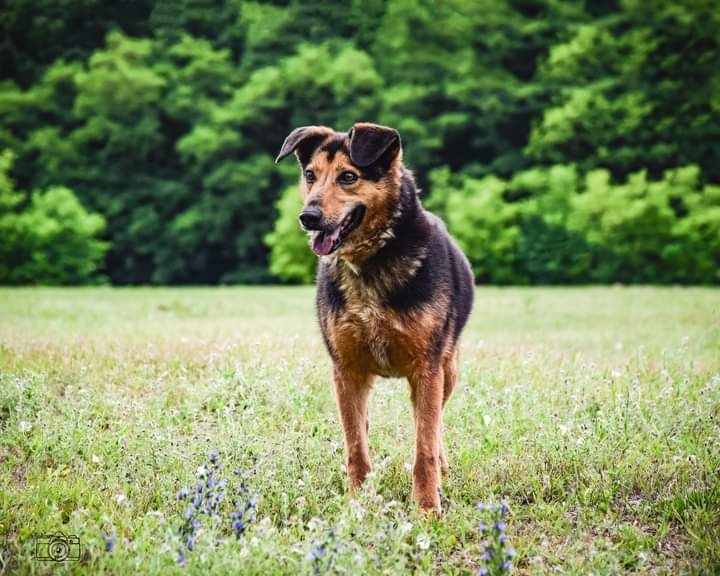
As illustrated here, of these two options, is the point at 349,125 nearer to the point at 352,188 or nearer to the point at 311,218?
the point at 352,188

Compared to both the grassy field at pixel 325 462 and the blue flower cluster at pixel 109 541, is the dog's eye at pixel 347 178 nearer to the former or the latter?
the grassy field at pixel 325 462

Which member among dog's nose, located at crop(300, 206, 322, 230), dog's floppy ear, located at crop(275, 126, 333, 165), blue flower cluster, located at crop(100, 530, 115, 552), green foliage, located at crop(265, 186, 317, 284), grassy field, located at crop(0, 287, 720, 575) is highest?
dog's floppy ear, located at crop(275, 126, 333, 165)

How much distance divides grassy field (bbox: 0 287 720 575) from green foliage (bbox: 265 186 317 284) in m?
19.5

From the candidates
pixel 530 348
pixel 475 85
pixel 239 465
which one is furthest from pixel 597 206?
pixel 239 465

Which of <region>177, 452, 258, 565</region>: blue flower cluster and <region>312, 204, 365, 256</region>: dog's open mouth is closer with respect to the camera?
<region>177, 452, 258, 565</region>: blue flower cluster

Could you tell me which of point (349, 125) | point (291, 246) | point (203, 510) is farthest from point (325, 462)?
point (349, 125)

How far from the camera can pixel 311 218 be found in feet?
14.1

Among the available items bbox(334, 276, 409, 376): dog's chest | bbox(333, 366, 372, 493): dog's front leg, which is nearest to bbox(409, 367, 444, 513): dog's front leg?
bbox(334, 276, 409, 376): dog's chest

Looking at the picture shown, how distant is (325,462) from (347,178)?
2008 mm

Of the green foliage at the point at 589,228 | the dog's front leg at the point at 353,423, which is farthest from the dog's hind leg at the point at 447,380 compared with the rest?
the green foliage at the point at 589,228

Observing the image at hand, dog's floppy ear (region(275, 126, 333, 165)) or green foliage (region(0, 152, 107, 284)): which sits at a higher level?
dog's floppy ear (region(275, 126, 333, 165))

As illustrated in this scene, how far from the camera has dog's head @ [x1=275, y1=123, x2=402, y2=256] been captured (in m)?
4.38

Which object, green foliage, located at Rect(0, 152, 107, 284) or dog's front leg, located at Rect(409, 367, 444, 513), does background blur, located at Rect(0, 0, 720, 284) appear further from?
dog's front leg, located at Rect(409, 367, 444, 513)

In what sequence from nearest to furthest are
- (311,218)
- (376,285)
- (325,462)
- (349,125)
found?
(311,218), (376,285), (325,462), (349,125)
